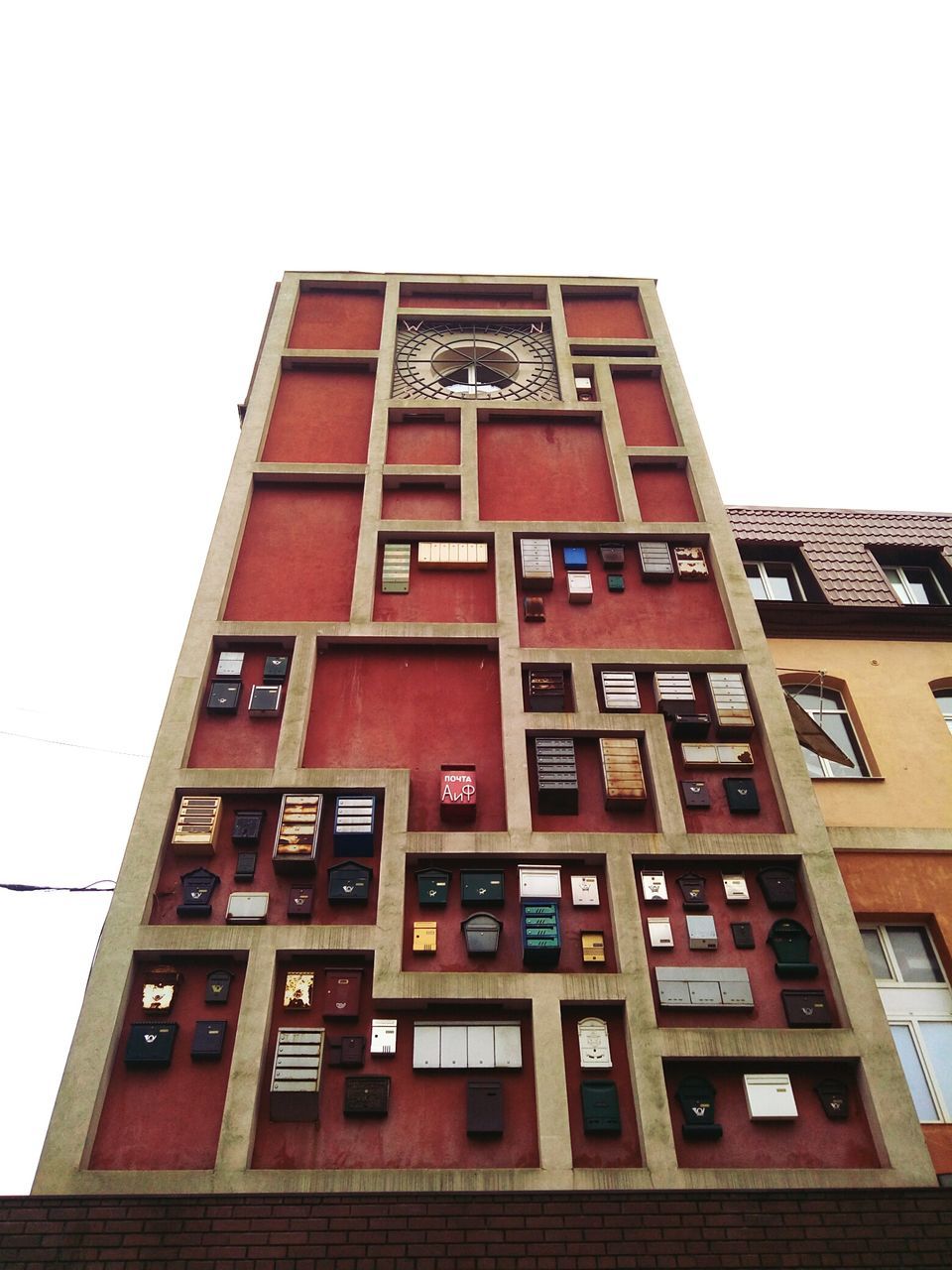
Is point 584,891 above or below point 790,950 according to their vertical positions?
above

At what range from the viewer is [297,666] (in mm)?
14156

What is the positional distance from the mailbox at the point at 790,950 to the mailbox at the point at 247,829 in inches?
240

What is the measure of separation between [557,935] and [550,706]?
11.2 ft

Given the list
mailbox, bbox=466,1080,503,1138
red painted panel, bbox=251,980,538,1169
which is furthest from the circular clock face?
mailbox, bbox=466,1080,503,1138

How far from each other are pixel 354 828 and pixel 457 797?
1337 millimetres

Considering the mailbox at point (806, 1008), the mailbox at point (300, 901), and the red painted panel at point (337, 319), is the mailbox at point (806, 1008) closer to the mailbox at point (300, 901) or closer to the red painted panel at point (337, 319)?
the mailbox at point (300, 901)

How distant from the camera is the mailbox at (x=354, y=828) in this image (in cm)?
1226

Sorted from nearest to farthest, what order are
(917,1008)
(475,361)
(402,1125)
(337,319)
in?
(402,1125), (917,1008), (475,361), (337,319)

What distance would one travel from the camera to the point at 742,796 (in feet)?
42.8

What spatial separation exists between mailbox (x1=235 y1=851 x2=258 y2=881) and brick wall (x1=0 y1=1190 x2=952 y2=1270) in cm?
351

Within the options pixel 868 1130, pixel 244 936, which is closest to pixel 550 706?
pixel 244 936

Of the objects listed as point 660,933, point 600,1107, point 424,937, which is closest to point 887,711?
point 660,933

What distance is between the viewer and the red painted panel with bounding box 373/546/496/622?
1530cm

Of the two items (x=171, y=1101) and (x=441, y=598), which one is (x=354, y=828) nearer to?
(x=171, y=1101)
